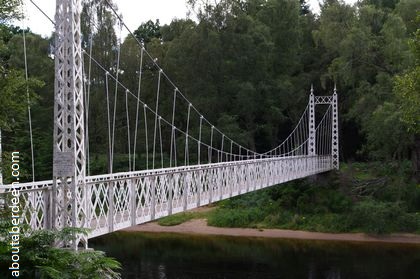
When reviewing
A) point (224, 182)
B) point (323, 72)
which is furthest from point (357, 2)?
point (224, 182)

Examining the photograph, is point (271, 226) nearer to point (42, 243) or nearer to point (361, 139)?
point (361, 139)

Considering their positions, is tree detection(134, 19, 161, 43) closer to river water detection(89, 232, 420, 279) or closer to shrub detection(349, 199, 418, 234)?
river water detection(89, 232, 420, 279)

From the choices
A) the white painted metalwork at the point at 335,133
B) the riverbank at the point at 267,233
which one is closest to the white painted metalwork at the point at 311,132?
the white painted metalwork at the point at 335,133

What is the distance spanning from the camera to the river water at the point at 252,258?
1781cm

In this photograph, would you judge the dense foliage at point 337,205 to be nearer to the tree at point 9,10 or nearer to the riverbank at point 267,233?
the riverbank at point 267,233

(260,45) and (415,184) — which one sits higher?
(260,45)

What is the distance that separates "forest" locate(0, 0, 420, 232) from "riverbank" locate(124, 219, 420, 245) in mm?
531

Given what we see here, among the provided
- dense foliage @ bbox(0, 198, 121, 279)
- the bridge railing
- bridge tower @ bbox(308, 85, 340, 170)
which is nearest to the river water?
the bridge railing

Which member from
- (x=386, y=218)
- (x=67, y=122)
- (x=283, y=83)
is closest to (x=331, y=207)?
(x=386, y=218)

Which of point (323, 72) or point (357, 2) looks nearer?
point (357, 2)

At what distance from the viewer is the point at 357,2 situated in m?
31.3

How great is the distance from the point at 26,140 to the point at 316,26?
19049mm

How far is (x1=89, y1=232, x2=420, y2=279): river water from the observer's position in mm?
17812

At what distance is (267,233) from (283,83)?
10059 millimetres
